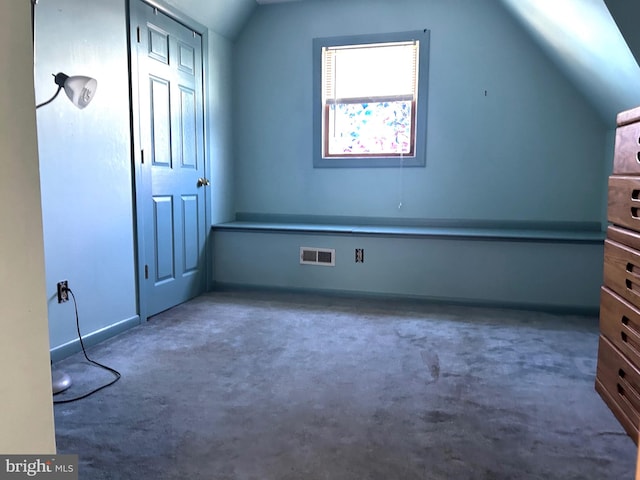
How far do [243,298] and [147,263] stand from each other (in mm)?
893

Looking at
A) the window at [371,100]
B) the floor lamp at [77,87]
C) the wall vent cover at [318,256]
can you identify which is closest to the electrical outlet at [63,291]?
the floor lamp at [77,87]

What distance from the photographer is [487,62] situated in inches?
152

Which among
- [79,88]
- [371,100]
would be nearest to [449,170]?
[371,100]

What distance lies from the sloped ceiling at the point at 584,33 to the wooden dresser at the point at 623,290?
2.31ft

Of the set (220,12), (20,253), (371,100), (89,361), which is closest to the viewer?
(20,253)

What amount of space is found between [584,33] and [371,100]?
1.79 m

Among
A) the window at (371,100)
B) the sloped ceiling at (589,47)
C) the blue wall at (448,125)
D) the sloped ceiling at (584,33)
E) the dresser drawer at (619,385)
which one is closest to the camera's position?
the dresser drawer at (619,385)

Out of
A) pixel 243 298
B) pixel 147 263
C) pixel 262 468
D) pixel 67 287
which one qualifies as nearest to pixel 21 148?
pixel 262 468

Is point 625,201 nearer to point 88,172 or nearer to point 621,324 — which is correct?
point 621,324

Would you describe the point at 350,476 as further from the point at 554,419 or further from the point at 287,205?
the point at 287,205

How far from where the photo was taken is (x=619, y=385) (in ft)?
6.18

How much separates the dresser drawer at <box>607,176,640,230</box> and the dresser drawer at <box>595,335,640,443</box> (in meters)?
0.52

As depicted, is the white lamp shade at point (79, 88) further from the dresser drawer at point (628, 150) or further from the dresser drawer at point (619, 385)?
the dresser drawer at point (619, 385)

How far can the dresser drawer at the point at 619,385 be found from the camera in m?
1.73
